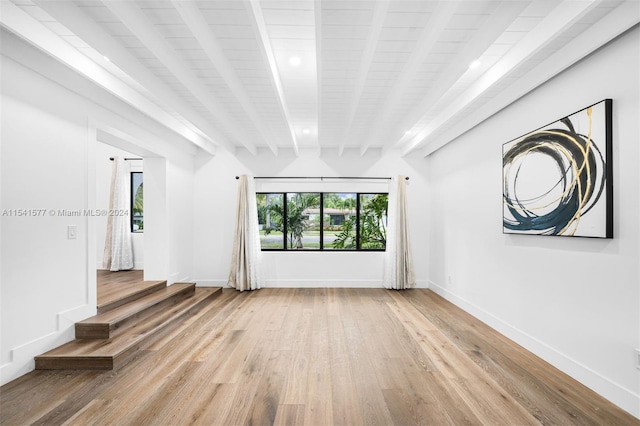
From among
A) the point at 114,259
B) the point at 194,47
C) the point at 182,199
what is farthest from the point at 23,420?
the point at 114,259

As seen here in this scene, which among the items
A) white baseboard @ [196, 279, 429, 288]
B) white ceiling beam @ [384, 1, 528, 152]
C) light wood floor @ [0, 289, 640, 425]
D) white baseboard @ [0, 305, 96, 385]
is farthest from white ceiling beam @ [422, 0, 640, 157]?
white baseboard @ [0, 305, 96, 385]

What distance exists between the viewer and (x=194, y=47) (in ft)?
8.07

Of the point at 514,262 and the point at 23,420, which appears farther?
the point at 514,262

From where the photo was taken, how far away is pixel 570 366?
247 cm

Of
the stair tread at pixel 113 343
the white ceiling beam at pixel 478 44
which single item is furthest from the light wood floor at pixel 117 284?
the white ceiling beam at pixel 478 44

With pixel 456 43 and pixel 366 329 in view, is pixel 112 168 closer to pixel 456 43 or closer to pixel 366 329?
pixel 366 329

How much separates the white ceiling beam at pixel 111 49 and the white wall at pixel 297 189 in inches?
76.3

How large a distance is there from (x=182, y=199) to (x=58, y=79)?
2690 mm

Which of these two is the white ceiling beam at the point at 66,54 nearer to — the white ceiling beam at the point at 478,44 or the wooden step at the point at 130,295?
the wooden step at the point at 130,295

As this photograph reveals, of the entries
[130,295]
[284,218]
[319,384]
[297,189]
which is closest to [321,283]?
[284,218]

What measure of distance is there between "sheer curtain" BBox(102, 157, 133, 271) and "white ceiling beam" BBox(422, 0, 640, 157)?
224 inches

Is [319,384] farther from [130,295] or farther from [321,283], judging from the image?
[321,283]

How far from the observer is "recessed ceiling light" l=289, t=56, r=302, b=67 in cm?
264

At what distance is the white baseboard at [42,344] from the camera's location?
235 cm
